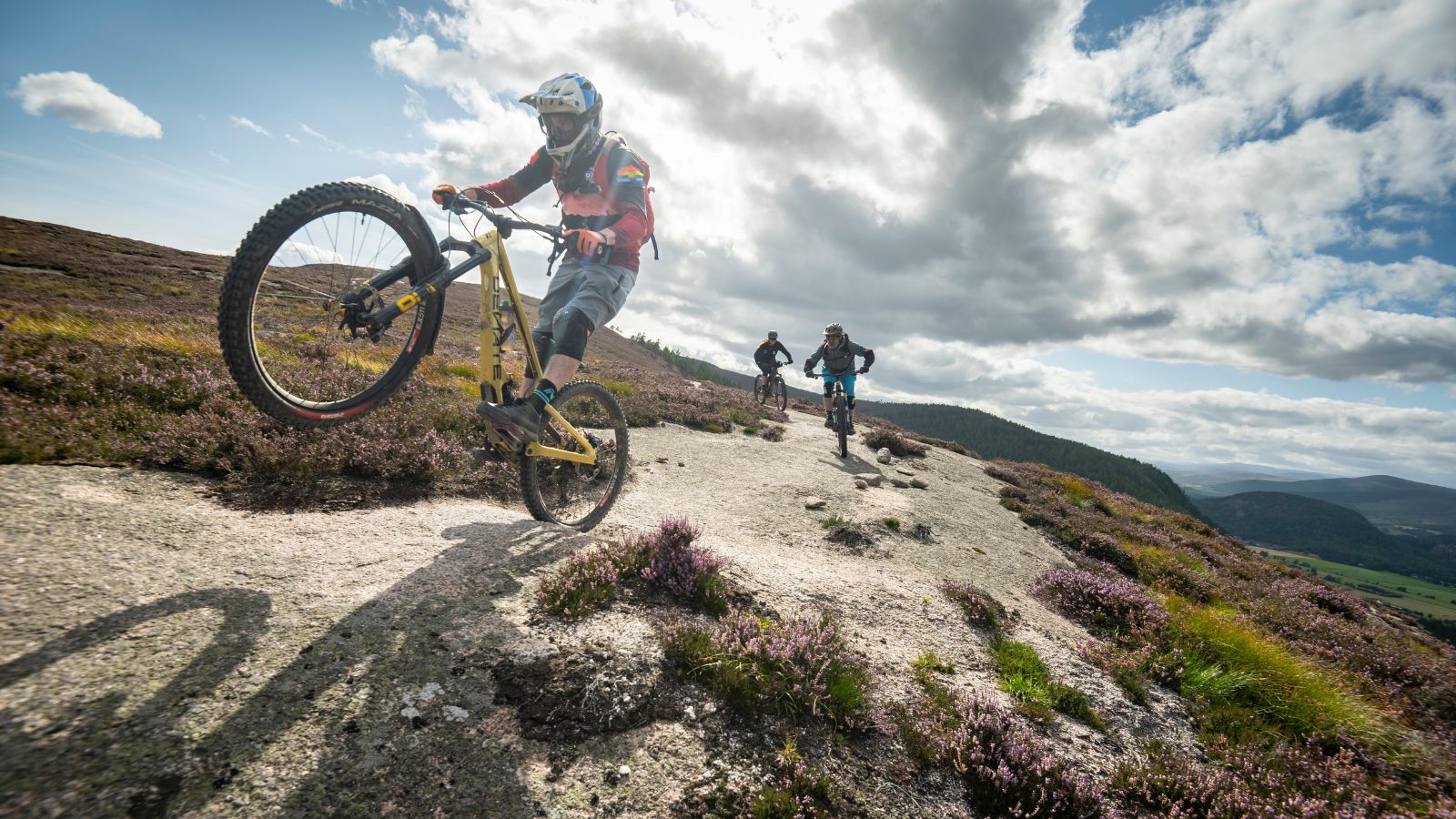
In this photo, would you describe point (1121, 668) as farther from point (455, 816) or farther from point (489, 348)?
point (489, 348)

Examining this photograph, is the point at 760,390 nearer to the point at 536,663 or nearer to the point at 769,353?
the point at 769,353

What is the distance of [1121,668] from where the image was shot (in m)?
5.78

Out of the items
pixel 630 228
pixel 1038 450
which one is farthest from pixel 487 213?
pixel 1038 450

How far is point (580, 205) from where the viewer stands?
602cm

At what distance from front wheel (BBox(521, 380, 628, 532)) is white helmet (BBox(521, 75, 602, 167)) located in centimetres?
252

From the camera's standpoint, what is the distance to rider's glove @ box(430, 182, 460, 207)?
16.7 feet

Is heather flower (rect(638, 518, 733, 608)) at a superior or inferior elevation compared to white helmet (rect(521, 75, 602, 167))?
inferior

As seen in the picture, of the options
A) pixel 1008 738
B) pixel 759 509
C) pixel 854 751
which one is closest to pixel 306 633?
pixel 854 751

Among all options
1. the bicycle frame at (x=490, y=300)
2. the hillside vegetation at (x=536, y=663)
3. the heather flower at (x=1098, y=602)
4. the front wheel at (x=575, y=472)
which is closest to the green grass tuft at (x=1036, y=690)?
the hillside vegetation at (x=536, y=663)

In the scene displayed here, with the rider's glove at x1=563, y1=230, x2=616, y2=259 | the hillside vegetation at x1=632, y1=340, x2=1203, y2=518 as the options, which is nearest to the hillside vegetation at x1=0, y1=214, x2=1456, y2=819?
the rider's glove at x1=563, y1=230, x2=616, y2=259

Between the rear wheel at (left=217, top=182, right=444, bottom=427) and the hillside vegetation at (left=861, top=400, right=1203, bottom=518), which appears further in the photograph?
the hillside vegetation at (left=861, top=400, right=1203, bottom=518)

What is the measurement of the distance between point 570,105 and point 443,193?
159cm

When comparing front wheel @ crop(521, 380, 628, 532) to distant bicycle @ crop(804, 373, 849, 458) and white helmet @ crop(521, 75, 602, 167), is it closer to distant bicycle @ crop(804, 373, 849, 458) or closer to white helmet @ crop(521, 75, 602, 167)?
white helmet @ crop(521, 75, 602, 167)

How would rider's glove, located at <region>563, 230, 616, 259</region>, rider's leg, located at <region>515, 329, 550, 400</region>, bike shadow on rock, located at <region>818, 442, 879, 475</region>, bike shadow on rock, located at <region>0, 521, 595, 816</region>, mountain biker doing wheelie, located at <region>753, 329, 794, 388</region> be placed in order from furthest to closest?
mountain biker doing wheelie, located at <region>753, 329, 794, 388</region> → bike shadow on rock, located at <region>818, 442, 879, 475</region> → rider's leg, located at <region>515, 329, 550, 400</region> → rider's glove, located at <region>563, 230, 616, 259</region> → bike shadow on rock, located at <region>0, 521, 595, 816</region>
